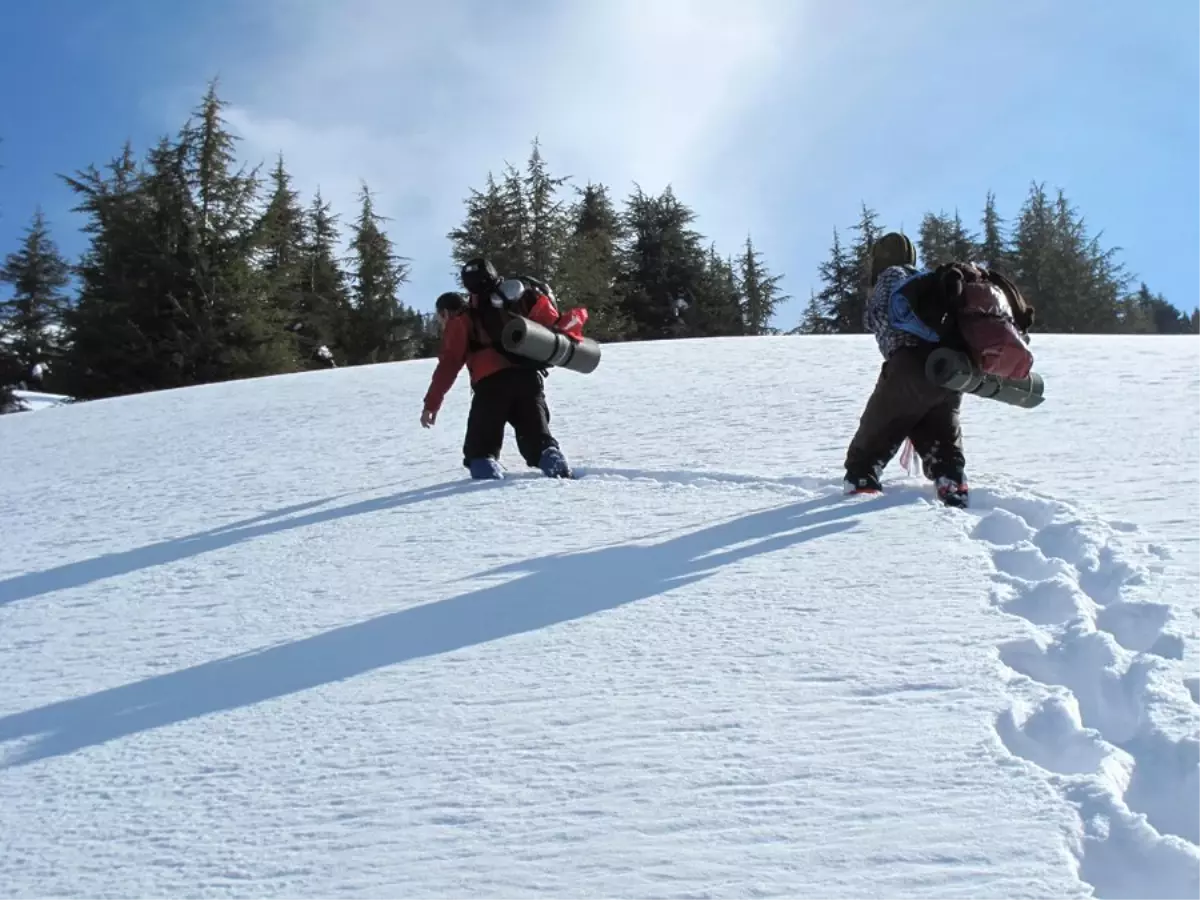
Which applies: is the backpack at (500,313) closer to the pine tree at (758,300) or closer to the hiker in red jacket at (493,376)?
the hiker in red jacket at (493,376)

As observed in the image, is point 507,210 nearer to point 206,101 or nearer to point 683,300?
point 683,300

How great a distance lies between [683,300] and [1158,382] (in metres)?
27.3

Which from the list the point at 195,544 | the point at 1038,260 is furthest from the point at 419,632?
the point at 1038,260

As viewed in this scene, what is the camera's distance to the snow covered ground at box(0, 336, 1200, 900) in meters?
2.19

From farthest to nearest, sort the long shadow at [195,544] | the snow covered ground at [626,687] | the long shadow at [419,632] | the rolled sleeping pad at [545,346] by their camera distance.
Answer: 1. the rolled sleeping pad at [545,346]
2. the long shadow at [195,544]
3. the long shadow at [419,632]
4. the snow covered ground at [626,687]

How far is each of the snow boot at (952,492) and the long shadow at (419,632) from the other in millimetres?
483

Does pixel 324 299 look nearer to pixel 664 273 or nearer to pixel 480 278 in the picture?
pixel 664 273

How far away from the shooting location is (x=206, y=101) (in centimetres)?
2738

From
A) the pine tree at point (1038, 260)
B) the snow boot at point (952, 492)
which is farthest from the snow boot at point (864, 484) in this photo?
the pine tree at point (1038, 260)

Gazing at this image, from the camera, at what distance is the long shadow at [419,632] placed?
307 centimetres

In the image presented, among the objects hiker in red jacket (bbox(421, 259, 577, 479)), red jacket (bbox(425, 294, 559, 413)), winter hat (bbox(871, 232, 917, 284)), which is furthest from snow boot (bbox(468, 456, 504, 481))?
winter hat (bbox(871, 232, 917, 284))

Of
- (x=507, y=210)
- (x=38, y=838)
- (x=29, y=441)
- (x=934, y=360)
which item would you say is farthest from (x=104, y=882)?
(x=507, y=210)

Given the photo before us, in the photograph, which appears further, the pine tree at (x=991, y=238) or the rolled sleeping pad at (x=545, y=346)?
the pine tree at (x=991, y=238)

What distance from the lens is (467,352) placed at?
656 cm
